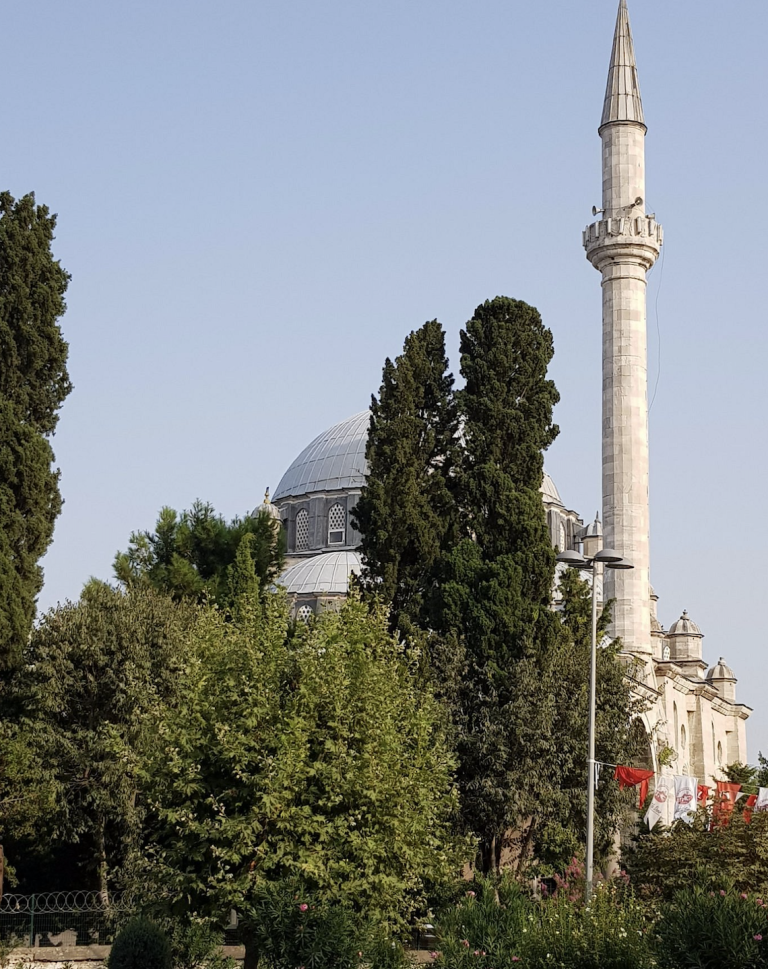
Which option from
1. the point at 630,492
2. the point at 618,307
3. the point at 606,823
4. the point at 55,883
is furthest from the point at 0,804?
the point at 618,307

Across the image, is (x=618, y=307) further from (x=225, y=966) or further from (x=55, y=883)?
(x=225, y=966)

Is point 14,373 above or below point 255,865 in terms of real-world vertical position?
above

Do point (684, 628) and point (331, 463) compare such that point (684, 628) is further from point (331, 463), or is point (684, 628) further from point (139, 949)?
point (139, 949)

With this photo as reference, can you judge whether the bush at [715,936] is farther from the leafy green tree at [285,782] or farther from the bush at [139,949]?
the bush at [139,949]

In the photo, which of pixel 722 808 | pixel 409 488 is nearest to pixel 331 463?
pixel 409 488

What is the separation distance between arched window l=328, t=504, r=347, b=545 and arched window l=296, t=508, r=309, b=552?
4.21 feet

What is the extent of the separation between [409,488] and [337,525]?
2913 centimetres

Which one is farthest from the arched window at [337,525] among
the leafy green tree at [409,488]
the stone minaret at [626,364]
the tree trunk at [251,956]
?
the tree trunk at [251,956]

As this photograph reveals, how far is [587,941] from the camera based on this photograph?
38.7ft

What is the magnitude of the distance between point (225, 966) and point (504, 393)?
13.4m

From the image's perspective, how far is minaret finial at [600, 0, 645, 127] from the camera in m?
36.2

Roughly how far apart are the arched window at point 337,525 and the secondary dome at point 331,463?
2.97 feet

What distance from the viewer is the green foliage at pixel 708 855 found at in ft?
72.0

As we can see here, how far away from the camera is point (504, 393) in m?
25.9
